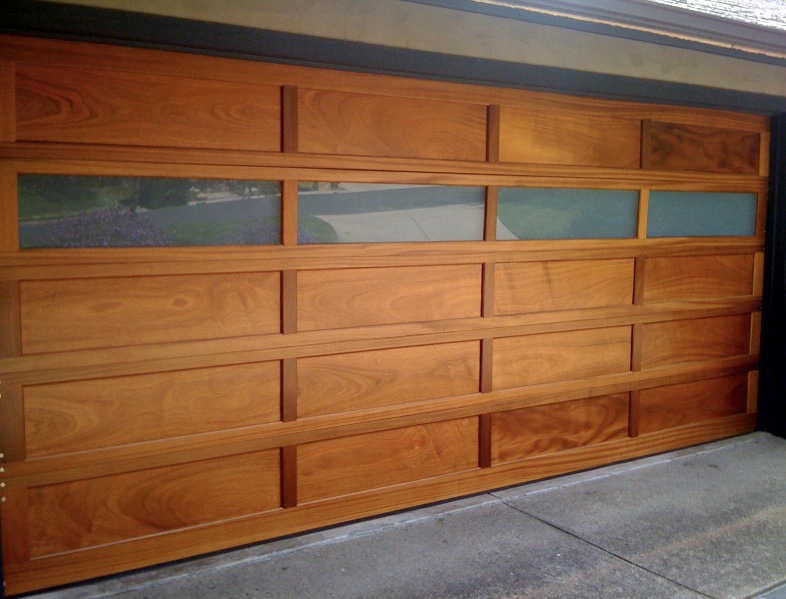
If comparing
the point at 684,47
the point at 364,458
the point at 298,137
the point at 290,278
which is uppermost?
the point at 684,47

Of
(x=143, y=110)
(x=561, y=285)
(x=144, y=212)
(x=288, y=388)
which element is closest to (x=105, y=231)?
(x=144, y=212)

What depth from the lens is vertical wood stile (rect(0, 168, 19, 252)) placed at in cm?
304

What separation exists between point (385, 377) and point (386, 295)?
0.43 metres

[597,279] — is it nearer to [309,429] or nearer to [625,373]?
[625,373]

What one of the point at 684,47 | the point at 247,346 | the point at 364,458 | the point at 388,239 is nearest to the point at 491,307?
the point at 388,239

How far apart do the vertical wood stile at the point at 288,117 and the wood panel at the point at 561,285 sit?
1445 mm

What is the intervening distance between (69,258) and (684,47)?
11.4ft

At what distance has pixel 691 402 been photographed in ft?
18.1

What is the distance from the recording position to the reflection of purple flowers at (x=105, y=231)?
317cm

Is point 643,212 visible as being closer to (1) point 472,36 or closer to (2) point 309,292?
(1) point 472,36

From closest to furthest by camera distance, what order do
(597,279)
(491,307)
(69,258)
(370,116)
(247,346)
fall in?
1. (69,258)
2. (247,346)
3. (370,116)
4. (491,307)
5. (597,279)

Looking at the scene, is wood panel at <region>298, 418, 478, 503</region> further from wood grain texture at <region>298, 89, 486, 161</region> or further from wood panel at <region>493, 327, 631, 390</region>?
wood grain texture at <region>298, 89, 486, 161</region>

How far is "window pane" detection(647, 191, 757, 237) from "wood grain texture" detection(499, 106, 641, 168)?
395 millimetres

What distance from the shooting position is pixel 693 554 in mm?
3834
